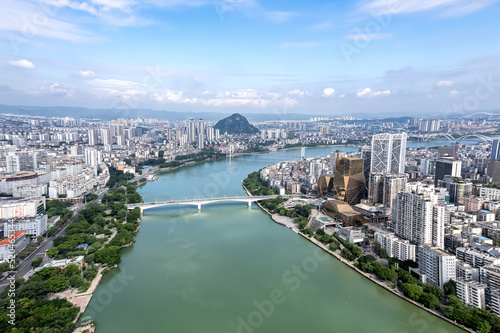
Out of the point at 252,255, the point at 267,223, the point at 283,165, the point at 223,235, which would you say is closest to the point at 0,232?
the point at 223,235

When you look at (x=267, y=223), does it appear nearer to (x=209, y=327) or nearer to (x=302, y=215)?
(x=302, y=215)

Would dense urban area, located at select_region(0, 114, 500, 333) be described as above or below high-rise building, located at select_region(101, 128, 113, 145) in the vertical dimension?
below

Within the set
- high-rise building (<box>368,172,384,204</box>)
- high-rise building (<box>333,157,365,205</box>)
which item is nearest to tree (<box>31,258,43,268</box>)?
high-rise building (<box>333,157,365,205</box>)

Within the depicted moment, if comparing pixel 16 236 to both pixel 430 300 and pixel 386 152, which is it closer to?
pixel 430 300

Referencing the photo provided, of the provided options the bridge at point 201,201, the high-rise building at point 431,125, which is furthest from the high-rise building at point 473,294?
the high-rise building at point 431,125

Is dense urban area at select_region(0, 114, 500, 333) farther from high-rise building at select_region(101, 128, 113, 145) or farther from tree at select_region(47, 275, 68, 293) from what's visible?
high-rise building at select_region(101, 128, 113, 145)
